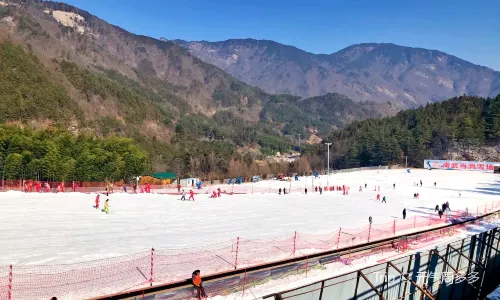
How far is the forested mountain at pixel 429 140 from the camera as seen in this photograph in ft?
405

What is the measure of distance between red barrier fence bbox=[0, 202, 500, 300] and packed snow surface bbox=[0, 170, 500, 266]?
1.24 metres

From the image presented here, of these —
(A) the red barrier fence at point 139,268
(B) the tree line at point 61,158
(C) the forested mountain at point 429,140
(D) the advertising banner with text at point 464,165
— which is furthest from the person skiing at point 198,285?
(C) the forested mountain at point 429,140

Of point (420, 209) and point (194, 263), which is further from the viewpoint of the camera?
point (420, 209)

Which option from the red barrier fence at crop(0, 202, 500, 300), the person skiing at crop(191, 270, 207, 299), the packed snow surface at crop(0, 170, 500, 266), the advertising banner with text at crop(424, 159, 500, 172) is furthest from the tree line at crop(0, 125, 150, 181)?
the advertising banner with text at crop(424, 159, 500, 172)

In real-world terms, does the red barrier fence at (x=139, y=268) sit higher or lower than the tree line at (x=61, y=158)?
lower

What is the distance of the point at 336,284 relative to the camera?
11852 mm

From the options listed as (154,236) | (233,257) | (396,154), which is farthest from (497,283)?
(396,154)

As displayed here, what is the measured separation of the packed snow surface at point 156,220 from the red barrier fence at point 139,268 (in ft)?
4.08

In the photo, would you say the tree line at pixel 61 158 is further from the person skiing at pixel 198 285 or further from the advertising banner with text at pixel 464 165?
the advertising banner with text at pixel 464 165

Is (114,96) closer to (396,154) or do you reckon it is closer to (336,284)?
(396,154)

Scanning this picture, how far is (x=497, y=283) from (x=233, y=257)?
14.6 meters

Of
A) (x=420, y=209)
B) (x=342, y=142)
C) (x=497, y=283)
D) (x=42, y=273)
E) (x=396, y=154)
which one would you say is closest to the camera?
(x=42, y=273)

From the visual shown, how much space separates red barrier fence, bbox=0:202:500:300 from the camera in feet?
45.0

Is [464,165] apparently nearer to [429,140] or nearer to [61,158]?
[429,140]
